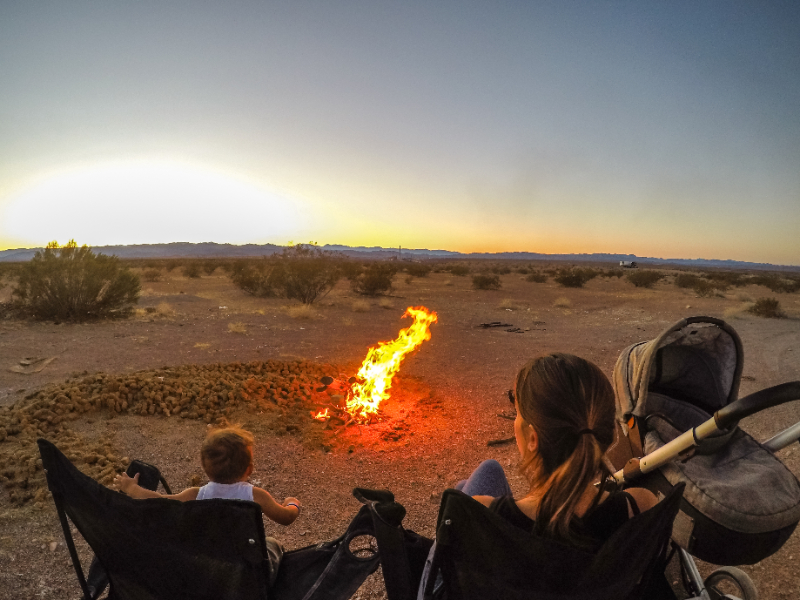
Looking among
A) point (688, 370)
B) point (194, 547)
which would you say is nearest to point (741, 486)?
point (688, 370)

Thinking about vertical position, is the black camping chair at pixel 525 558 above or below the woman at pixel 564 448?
below

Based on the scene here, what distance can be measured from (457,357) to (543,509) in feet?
26.3

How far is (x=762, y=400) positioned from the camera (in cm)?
179

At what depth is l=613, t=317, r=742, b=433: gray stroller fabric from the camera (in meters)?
3.07

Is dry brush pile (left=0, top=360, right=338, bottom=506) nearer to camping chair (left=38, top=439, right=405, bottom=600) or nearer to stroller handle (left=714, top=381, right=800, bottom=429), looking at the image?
camping chair (left=38, top=439, right=405, bottom=600)

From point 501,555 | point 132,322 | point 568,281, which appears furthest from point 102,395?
point 568,281

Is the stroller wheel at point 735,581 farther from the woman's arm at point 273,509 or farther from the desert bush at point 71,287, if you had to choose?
the desert bush at point 71,287

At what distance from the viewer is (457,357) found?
9586mm

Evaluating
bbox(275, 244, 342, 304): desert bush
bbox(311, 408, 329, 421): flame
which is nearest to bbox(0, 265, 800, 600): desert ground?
bbox(311, 408, 329, 421): flame

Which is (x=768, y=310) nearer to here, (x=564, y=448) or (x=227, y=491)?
(x=564, y=448)

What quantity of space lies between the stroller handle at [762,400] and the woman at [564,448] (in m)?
0.64

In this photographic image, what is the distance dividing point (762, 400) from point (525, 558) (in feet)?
3.70


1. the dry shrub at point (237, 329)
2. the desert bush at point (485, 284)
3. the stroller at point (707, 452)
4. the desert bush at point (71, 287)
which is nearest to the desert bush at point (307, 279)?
the desert bush at point (71, 287)

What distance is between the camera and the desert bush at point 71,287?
13388 mm
